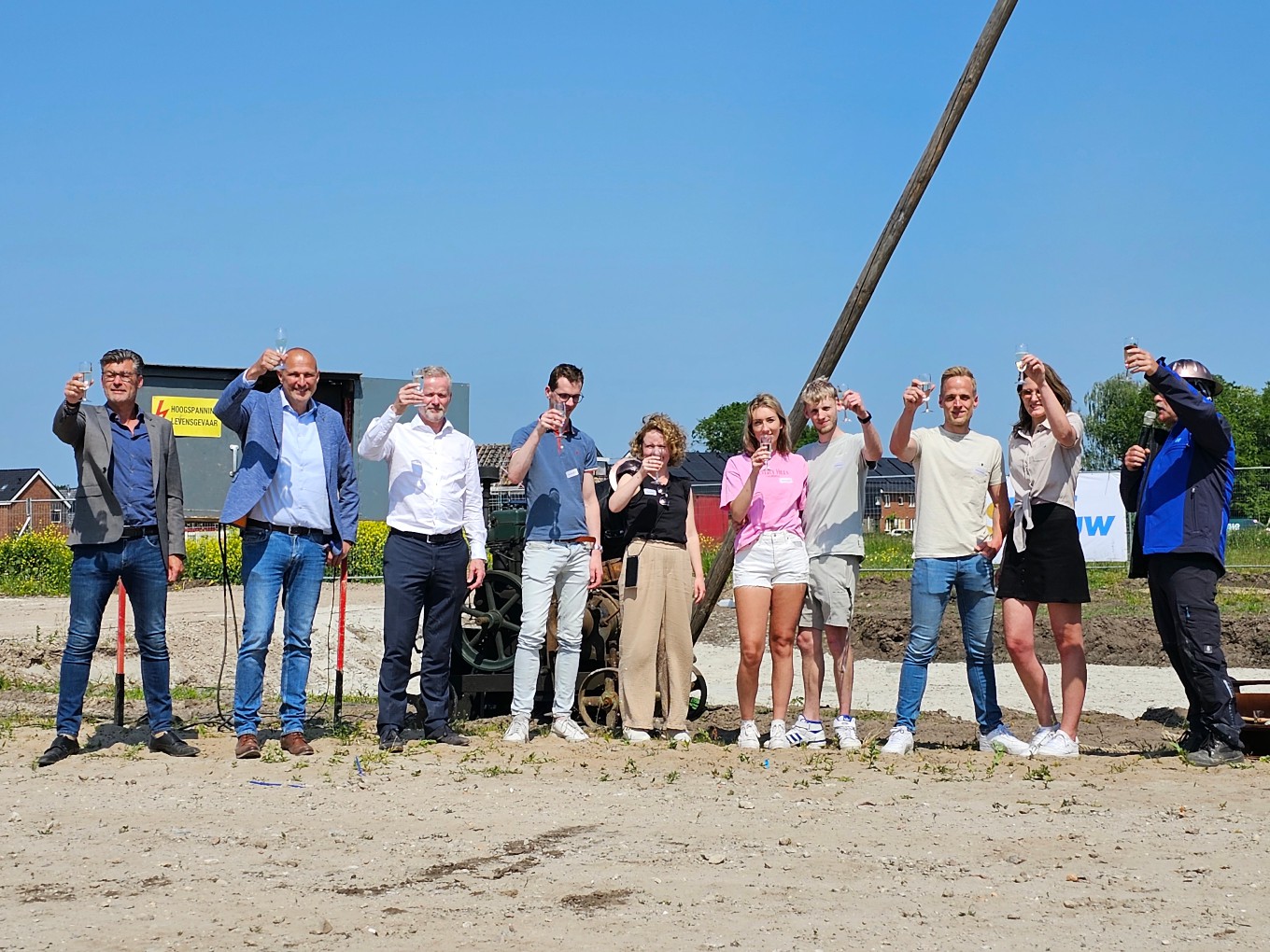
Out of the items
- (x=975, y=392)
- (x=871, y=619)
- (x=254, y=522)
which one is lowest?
(x=871, y=619)

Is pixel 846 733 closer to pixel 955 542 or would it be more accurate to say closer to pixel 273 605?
pixel 955 542

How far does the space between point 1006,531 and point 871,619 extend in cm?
861

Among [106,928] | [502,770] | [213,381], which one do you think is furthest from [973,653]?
[213,381]

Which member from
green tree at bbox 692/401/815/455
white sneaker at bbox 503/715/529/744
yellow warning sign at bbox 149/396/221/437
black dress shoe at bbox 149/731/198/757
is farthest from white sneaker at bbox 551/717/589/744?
green tree at bbox 692/401/815/455

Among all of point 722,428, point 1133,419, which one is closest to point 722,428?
point 722,428

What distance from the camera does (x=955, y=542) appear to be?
6.66 m

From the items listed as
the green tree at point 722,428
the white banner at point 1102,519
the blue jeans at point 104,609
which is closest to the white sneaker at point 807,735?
the blue jeans at point 104,609

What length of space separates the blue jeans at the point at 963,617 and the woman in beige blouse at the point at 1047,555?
0.13m

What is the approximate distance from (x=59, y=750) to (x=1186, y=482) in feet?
19.1

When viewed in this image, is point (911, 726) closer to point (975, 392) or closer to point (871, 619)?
point (975, 392)

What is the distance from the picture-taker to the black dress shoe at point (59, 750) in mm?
6566

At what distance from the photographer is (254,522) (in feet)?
22.0

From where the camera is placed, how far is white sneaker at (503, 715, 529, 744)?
715 cm

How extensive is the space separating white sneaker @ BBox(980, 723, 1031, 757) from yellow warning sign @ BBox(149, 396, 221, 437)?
23.2 meters
